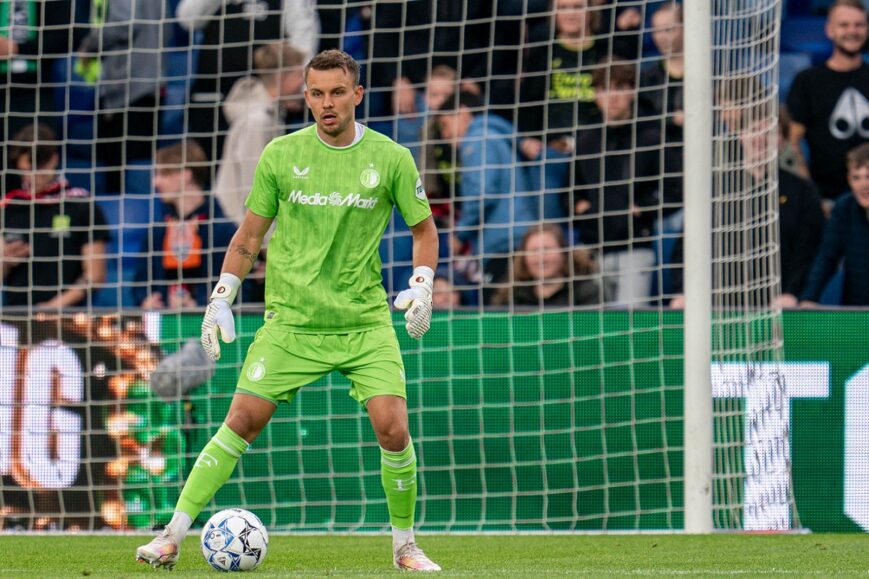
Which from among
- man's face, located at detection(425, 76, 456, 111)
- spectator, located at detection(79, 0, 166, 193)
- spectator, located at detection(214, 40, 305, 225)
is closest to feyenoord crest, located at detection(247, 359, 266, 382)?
spectator, located at detection(214, 40, 305, 225)

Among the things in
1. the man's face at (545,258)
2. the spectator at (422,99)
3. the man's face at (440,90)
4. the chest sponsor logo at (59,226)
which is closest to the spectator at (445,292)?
the man's face at (545,258)

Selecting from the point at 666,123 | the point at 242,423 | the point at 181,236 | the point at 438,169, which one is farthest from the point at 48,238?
the point at 242,423

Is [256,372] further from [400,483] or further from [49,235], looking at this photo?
[49,235]

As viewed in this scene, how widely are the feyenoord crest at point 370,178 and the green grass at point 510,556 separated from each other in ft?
4.89

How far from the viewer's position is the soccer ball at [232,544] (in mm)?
5527

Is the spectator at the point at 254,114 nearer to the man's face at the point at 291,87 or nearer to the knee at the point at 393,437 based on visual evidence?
the man's face at the point at 291,87

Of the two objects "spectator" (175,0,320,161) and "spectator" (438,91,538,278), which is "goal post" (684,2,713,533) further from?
"spectator" (175,0,320,161)

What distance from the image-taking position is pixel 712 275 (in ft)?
28.7

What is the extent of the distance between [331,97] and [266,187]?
457mm

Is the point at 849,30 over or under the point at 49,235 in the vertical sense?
over

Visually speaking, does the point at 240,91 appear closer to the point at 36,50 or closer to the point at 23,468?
the point at 36,50

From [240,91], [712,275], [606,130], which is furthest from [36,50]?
[712,275]

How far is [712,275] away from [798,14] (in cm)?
426

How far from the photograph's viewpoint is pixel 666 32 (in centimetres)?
1035
